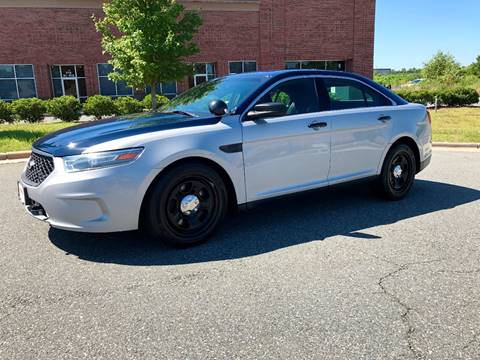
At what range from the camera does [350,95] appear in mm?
5234

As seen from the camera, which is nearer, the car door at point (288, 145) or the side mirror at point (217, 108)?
the side mirror at point (217, 108)

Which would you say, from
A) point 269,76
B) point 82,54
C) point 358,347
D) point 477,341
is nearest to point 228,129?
point 269,76

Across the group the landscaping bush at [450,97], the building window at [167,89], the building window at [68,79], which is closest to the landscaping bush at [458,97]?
the landscaping bush at [450,97]

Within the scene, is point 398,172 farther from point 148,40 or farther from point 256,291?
point 148,40

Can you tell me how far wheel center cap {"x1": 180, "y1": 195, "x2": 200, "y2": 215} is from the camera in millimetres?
3992

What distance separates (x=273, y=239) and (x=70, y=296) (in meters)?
1.98

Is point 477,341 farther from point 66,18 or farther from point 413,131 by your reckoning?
point 66,18

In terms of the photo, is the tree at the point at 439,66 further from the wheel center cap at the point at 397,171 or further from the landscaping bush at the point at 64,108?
the wheel center cap at the point at 397,171

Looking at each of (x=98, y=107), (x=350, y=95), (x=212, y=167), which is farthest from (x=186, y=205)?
(x=98, y=107)

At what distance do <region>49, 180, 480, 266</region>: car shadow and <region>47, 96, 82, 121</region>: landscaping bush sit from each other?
50.6 ft

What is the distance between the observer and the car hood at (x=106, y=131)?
3.74 meters

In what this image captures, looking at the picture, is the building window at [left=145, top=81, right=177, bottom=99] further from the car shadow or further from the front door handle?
the front door handle

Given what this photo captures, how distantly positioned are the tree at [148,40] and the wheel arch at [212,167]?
12.0 meters

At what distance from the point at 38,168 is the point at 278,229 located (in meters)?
2.45
